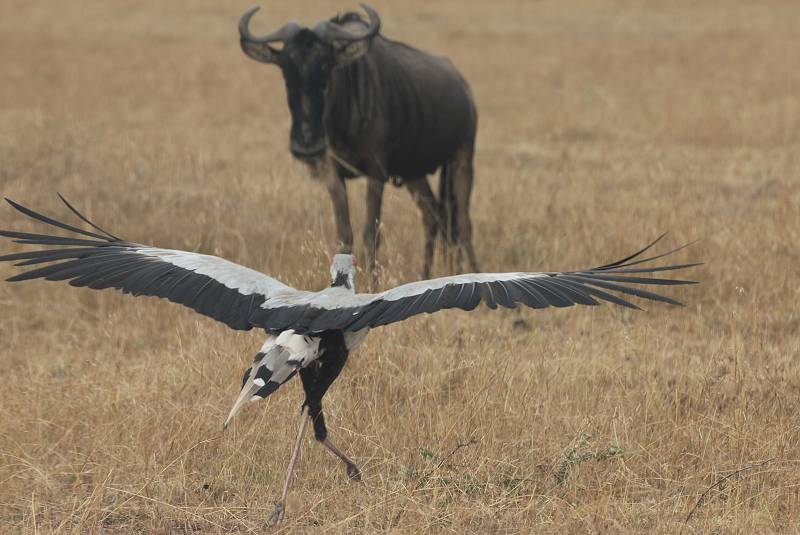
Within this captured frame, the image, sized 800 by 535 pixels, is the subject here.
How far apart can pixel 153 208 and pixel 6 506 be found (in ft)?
18.1

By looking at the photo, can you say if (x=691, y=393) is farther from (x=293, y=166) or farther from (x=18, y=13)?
(x=18, y=13)

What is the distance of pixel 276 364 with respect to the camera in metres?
3.88

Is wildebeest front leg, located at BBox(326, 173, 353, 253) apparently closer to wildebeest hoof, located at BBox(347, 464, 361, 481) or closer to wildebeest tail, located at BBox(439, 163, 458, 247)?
wildebeest tail, located at BBox(439, 163, 458, 247)

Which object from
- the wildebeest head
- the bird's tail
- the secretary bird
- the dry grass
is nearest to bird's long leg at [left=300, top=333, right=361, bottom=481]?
the secretary bird

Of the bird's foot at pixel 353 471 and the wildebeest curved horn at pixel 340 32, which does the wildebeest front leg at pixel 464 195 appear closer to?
the wildebeest curved horn at pixel 340 32

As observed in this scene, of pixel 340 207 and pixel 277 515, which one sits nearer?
pixel 277 515

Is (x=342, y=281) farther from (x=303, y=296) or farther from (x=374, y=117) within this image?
(x=374, y=117)

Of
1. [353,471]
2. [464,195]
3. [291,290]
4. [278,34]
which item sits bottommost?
[464,195]

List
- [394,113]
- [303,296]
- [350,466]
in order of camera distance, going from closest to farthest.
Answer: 1. [303,296]
2. [350,466]
3. [394,113]

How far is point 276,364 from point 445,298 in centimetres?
65

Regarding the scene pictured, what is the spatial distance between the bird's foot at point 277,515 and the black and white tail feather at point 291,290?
645mm

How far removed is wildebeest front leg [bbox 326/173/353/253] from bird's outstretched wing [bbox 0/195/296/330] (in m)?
3.40

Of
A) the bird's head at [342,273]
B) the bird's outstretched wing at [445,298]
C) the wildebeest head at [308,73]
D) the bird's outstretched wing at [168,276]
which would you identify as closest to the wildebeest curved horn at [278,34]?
the wildebeest head at [308,73]

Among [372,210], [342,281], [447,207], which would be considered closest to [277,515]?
[342,281]
